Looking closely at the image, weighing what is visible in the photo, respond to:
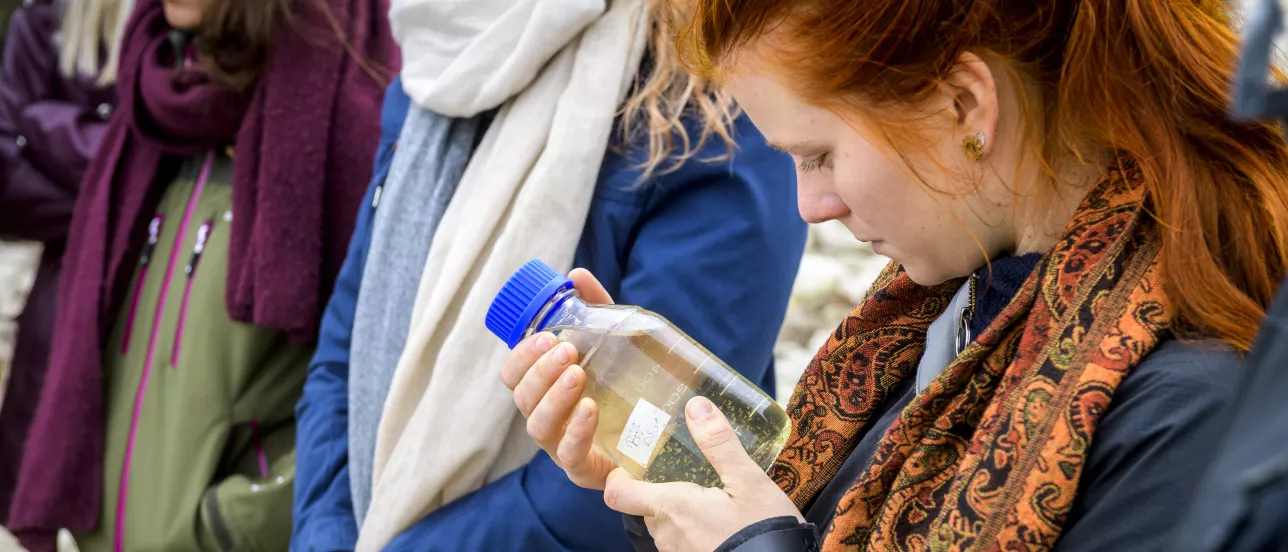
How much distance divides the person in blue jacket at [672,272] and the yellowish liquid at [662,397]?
26 centimetres

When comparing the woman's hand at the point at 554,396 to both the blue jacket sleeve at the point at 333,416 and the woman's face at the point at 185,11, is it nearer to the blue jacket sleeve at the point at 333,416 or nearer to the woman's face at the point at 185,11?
the blue jacket sleeve at the point at 333,416

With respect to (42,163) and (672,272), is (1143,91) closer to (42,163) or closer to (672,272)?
(672,272)

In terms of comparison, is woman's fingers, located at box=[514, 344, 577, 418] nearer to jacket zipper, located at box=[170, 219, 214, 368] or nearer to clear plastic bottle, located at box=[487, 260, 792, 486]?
clear plastic bottle, located at box=[487, 260, 792, 486]

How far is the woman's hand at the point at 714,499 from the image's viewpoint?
0.83 metres

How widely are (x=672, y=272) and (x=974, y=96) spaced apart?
→ 0.53 metres

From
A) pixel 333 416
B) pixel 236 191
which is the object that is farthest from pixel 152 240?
pixel 333 416

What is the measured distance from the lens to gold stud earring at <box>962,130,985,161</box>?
2.69 feet

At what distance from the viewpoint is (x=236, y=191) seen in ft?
6.15

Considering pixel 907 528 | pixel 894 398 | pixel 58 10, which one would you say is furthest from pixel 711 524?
pixel 58 10

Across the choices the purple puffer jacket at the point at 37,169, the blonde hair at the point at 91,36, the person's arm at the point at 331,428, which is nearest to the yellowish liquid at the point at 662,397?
the person's arm at the point at 331,428

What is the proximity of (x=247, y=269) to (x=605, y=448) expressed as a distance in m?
1.05

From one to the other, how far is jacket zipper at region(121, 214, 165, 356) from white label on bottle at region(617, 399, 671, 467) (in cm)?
145

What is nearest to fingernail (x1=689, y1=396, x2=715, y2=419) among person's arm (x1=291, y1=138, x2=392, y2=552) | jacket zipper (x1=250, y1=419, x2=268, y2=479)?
person's arm (x1=291, y1=138, x2=392, y2=552)

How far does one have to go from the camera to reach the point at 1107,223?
78 cm
